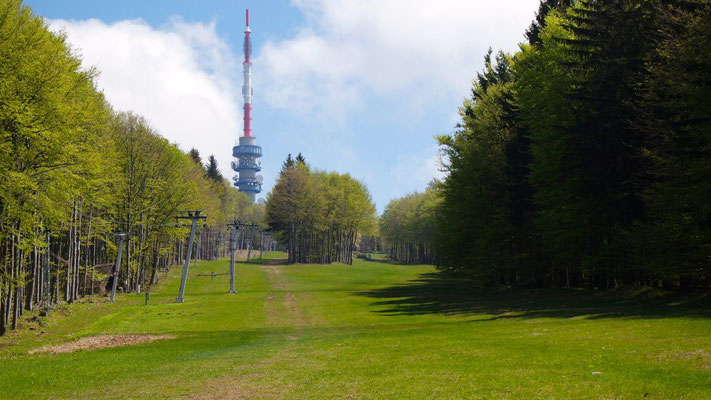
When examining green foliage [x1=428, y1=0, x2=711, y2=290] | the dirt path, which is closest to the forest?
green foliage [x1=428, y1=0, x2=711, y2=290]

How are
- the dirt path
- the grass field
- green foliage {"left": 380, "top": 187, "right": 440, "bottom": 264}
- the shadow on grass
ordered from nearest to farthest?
the grass field, the dirt path, the shadow on grass, green foliage {"left": 380, "top": 187, "right": 440, "bottom": 264}

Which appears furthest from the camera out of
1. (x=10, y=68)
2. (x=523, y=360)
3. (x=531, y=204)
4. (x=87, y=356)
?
(x=531, y=204)

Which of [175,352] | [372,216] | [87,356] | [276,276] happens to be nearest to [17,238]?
[87,356]

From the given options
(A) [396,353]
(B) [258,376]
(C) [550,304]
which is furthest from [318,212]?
(B) [258,376]

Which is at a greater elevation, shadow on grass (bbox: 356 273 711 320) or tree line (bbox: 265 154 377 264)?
tree line (bbox: 265 154 377 264)

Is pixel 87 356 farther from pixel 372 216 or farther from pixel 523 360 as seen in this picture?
pixel 372 216

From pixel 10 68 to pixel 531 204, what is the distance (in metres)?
34.2

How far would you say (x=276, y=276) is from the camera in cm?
7550

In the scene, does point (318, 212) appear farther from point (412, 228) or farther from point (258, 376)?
point (258, 376)

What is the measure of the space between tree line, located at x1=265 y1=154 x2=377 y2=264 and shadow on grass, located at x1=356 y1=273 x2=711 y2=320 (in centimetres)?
5244

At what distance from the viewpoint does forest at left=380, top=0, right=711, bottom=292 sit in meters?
24.8

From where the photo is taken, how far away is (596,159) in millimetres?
32312

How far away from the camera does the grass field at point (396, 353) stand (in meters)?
12.3

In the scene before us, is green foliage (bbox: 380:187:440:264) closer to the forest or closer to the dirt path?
the forest
